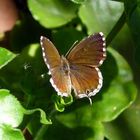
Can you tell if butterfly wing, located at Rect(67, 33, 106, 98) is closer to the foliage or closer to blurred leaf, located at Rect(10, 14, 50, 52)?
the foliage

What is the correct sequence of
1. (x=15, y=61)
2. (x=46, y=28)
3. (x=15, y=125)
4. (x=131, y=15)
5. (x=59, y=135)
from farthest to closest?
(x=46, y=28) → (x=15, y=61) → (x=59, y=135) → (x=131, y=15) → (x=15, y=125)

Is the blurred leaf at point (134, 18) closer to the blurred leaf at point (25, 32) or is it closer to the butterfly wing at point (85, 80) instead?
the butterfly wing at point (85, 80)

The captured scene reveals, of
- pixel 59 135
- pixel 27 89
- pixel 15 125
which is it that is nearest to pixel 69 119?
pixel 59 135

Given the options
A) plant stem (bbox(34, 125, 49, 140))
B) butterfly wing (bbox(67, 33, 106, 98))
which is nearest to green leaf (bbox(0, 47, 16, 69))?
butterfly wing (bbox(67, 33, 106, 98))

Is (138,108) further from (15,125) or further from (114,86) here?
(15,125)

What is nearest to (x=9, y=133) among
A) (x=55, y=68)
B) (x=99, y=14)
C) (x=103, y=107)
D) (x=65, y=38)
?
(x=55, y=68)

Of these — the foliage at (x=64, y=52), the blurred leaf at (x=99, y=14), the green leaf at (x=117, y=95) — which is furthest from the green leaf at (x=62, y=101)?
the blurred leaf at (x=99, y=14)

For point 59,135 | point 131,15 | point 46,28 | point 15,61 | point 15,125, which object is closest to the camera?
point 15,125
